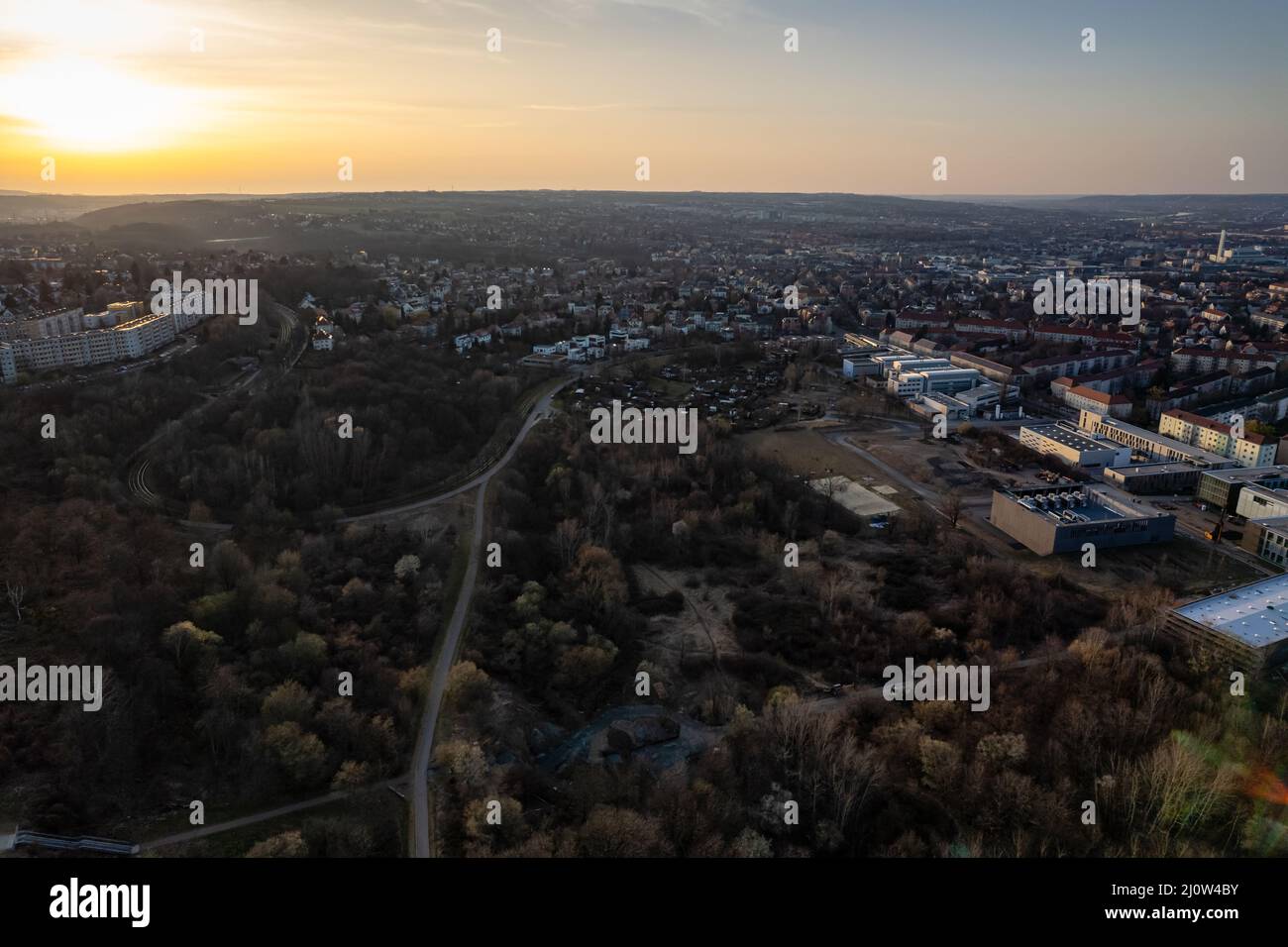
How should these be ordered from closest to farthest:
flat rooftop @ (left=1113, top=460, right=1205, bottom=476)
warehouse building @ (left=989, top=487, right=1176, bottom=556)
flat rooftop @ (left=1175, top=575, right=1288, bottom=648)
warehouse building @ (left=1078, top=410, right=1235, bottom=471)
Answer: flat rooftop @ (left=1175, top=575, right=1288, bottom=648) < warehouse building @ (left=989, top=487, right=1176, bottom=556) < flat rooftop @ (left=1113, top=460, right=1205, bottom=476) < warehouse building @ (left=1078, top=410, right=1235, bottom=471)

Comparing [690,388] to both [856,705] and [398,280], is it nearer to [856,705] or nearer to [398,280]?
[856,705]

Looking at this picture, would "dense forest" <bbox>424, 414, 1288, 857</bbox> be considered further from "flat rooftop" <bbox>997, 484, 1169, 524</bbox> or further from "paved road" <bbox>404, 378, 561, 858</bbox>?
"flat rooftop" <bbox>997, 484, 1169, 524</bbox>

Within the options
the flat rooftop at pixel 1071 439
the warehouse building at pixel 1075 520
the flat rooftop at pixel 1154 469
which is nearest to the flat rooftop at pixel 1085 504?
the warehouse building at pixel 1075 520

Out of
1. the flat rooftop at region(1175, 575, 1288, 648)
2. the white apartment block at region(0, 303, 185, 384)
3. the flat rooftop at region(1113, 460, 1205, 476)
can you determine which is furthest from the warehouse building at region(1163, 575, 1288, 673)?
the white apartment block at region(0, 303, 185, 384)

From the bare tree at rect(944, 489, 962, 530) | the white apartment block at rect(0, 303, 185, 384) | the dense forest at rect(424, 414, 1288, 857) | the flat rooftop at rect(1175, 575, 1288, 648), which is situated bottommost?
the dense forest at rect(424, 414, 1288, 857)

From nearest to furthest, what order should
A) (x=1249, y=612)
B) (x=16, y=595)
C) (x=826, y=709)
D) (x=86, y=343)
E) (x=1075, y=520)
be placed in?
(x=826, y=709) → (x=16, y=595) → (x=1249, y=612) → (x=1075, y=520) → (x=86, y=343)

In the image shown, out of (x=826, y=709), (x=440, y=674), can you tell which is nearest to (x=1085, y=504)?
(x=826, y=709)

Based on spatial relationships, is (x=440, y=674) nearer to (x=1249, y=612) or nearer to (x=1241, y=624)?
(x=1241, y=624)
